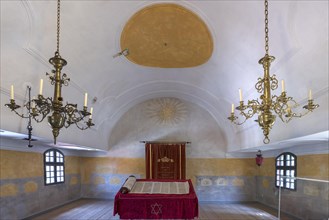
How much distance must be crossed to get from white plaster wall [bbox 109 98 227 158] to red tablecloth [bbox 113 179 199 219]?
21.3ft

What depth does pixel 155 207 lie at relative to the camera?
14.0 ft

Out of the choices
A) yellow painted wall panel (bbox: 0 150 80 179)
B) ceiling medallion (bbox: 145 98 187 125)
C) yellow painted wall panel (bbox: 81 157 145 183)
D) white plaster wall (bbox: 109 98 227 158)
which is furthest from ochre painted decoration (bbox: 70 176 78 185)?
ceiling medallion (bbox: 145 98 187 125)

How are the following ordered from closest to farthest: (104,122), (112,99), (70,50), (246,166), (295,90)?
(295,90) → (70,50) → (112,99) → (104,122) → (246,166)

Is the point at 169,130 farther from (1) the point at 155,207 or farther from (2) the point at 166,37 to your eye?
(1) the point at 155,207

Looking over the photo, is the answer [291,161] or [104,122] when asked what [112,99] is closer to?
[104,122]

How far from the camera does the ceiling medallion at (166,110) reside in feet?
35.9

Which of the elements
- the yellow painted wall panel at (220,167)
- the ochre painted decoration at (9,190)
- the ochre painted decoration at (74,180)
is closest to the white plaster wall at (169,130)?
the yellow painted wall panel at (220,167)

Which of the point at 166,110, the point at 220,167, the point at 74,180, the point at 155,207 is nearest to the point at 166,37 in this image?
the point at 155,207

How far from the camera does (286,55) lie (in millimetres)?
A: 4266

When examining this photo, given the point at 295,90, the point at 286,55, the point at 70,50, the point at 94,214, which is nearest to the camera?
the point at 286,55

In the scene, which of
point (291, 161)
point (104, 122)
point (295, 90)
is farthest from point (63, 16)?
point (291, 161)

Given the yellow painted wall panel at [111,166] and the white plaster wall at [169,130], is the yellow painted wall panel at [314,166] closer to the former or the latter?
the white plaster wall at [169,130]

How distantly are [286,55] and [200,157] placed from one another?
7.21 meters

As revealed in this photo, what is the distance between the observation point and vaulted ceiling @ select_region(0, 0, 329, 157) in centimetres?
380
